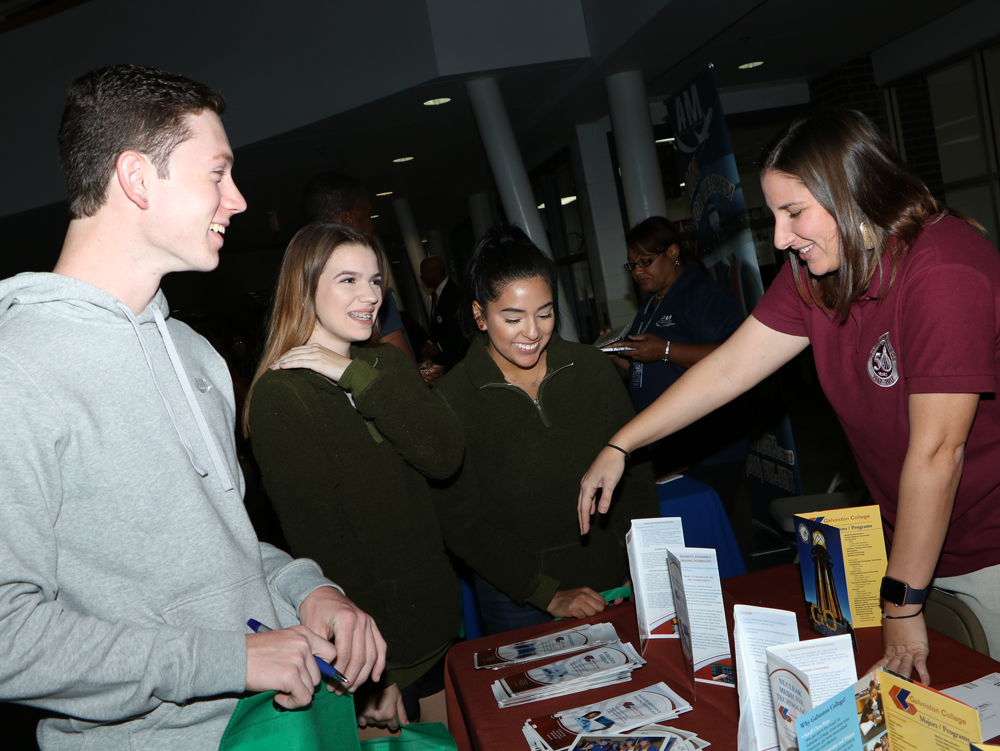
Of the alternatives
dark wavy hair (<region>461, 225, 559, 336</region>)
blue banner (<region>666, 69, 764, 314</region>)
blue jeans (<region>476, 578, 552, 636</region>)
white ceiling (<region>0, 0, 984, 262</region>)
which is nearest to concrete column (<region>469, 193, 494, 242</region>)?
white ceiling (<region>0, 0, 984, 262</region>)

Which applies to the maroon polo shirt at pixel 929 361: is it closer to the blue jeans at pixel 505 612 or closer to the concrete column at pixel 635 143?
the blue jeans at pixel 505 612

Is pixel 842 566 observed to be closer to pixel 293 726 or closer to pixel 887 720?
pixel 887 720

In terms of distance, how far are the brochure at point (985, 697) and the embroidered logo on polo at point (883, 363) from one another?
0.53 meters

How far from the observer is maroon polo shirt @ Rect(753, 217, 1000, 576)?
1.23 m

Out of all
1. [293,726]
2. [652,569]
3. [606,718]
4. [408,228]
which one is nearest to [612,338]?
[652,569]

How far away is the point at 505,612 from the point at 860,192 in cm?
142

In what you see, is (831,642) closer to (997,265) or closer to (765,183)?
(997,265)

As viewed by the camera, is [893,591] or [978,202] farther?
[978,202]

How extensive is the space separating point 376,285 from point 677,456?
6.02 ft

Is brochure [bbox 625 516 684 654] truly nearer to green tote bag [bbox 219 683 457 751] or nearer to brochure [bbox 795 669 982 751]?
brochure [bbox 795 669 982 751]

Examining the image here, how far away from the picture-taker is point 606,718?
128 centimetres

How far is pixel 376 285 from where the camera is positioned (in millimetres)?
2080

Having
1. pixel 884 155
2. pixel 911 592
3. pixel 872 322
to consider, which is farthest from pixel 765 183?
pixel 911 592

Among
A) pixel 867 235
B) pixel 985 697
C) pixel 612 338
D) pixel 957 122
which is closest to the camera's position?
pixel 985 697
